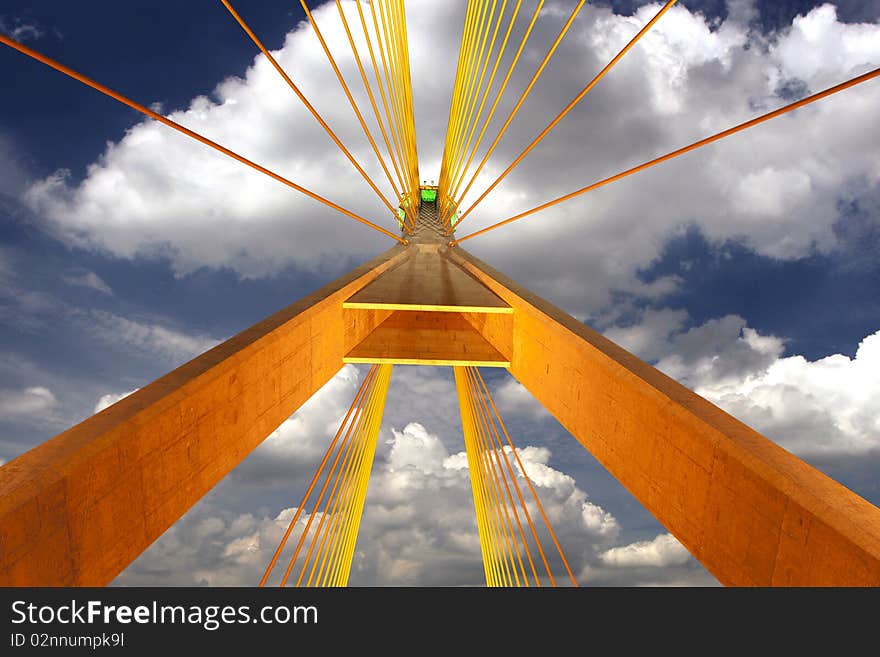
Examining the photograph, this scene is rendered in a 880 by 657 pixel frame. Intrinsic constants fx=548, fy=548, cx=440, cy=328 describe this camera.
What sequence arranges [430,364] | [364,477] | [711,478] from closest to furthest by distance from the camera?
[711,478]
[430,364]
[364,477]

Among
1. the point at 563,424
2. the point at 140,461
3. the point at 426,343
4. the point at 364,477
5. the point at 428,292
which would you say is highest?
the point at 428,292

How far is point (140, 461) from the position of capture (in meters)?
3.02

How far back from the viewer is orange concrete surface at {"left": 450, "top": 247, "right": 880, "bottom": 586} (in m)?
2.32

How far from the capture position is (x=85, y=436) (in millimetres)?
2742

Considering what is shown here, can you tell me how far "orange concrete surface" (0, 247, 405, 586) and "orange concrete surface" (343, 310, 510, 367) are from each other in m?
2.25

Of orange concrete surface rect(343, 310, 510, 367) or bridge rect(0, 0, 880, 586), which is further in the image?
orange concrete surface rect(343, 310, 510, 367)

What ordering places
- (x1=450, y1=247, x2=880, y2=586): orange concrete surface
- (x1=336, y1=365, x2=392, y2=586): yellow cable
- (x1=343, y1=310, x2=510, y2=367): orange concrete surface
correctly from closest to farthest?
1. (x1=450, y1=247, x2=880, y2=586): orange concrete surface
2. (x1=343, y1=310, x2=510, y2=367): orange concrete surface
3. (x1=336, y1=365, x2=392, y2=586): yellow cable

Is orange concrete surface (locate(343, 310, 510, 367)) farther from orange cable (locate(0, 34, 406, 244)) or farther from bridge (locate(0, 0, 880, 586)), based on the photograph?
orange cable (locate(0, 34, 406, 244))

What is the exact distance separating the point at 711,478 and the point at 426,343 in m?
5.24

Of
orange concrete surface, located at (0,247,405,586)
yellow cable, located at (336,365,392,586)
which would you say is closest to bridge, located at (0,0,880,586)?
orange concrete surface, located at (0,247,405,586)

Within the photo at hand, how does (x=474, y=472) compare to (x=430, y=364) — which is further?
(x=474, y=472)

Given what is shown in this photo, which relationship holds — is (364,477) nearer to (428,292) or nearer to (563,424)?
(428,292)

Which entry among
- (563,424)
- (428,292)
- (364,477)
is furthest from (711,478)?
(364,477)
